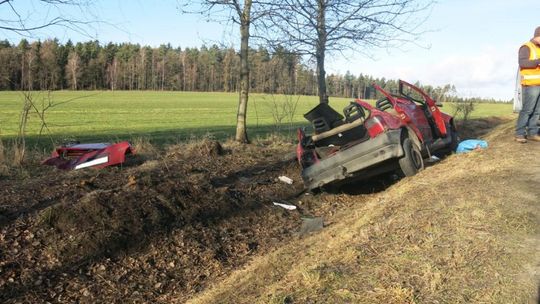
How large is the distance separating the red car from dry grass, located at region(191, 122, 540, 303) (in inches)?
47.4

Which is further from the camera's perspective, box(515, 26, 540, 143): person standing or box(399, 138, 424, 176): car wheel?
box(515, 26, 540, 143): person standing

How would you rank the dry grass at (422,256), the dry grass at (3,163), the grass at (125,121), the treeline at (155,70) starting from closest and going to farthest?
1. the dry grass at (422,256)
2. the dry grass at (3,163)
3. the treeline at (155,70)
4. the grass at (125,121)

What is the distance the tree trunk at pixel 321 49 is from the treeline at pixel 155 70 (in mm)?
659

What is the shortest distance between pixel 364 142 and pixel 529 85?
3.30 m

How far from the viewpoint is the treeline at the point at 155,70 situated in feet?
31.3

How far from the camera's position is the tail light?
7543 mm

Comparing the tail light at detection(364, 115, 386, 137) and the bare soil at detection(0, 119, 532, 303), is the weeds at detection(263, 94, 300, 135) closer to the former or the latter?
the bare soil at detection(0, 119, 532, 303)

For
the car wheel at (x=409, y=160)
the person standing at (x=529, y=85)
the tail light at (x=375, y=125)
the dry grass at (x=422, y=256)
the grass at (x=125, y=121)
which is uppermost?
the person standing at (x=529, y=85)

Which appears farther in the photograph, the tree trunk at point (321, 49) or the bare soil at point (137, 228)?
the tree trunk at point (321, 49)

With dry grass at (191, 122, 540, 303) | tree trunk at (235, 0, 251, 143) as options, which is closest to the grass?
tree trunk at (235, 0, 251, 143)

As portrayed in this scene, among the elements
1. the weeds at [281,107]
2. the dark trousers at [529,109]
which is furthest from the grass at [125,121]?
the dark trousers at [529,109]

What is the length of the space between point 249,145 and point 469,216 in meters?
7.36

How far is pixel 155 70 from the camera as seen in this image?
113562 millimetres

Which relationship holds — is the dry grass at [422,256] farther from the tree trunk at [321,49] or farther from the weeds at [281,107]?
the weeds at [281,107]
